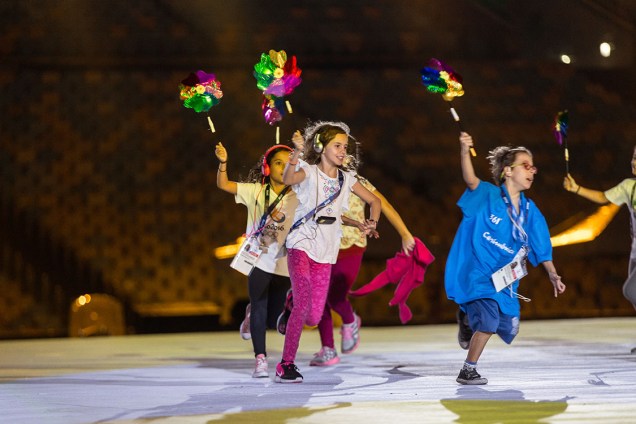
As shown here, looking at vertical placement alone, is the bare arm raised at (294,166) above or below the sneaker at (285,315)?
above

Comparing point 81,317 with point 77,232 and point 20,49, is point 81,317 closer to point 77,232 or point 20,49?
point 77,232

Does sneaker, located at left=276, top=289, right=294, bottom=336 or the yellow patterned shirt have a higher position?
the yellow patterned shirt

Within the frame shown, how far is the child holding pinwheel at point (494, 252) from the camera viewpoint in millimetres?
4430

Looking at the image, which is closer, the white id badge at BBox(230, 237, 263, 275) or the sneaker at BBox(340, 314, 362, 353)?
the white id badge at BBox(230, 237, 263, 275)

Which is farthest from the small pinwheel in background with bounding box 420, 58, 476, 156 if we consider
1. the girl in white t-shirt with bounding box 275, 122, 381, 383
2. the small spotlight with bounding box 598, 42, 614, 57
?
the small spotlight with bounding box 598, 42, 614, 57

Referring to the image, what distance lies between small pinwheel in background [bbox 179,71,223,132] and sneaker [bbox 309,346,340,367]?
54.8 inches

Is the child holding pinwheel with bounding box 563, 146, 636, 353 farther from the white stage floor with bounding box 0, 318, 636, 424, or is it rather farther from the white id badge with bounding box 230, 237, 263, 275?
the white id badge with bounding box 230, 237, 263, 275

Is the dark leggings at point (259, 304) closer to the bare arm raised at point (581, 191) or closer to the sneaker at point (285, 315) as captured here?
the sneaker at point (285, 315)

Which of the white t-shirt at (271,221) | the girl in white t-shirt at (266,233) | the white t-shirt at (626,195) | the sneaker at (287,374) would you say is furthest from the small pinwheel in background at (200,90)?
the white t-shirt at (626,195)

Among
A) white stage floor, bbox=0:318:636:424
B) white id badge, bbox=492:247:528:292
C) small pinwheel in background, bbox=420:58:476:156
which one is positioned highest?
small pinwheel in background, bbox=420:58:476:156

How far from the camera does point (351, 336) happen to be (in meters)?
5.88

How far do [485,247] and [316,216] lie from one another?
0.73 m

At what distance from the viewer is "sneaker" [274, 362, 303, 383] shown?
4.59 m

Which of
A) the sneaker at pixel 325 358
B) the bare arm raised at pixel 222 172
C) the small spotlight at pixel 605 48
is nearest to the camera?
the bare arm raised at pixel 222 172
